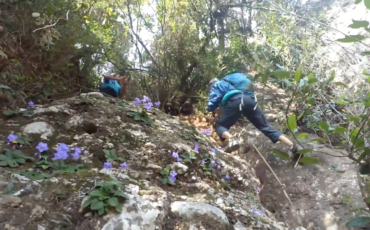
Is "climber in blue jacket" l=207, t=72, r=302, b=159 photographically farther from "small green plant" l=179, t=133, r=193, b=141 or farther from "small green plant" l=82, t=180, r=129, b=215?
"small green plant" l=82, t=180, r=129, b=215

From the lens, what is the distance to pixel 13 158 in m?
1.76

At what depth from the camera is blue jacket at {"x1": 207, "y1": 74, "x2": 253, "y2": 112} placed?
4449 mm

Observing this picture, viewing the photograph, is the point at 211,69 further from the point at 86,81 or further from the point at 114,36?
the point at 86,81

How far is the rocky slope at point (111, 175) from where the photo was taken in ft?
4.90

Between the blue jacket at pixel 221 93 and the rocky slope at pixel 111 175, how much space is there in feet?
5.11

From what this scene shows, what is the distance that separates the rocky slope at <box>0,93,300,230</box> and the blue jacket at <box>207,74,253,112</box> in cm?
156

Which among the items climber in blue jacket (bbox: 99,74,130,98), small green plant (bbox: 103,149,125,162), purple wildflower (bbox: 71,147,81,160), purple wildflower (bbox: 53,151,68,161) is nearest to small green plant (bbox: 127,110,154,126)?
small green plant (bbox: 103,149,125,162)

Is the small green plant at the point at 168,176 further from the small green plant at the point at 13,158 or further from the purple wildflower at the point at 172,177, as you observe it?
the small green plant at the point at 13,158

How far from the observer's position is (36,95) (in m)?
2.83

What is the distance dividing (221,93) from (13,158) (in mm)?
3225

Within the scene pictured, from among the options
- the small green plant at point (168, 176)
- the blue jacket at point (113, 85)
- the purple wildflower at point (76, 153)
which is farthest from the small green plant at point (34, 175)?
the blue jacket at point (113, 85)

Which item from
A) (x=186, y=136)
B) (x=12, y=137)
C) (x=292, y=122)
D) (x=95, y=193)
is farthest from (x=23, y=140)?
(x=292, y=122)

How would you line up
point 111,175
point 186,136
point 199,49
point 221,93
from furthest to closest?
1. point 199,49
2. point 221,93
3. point 186,136
4. point 111,175

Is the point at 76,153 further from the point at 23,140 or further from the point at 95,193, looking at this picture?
the point at 95,193
